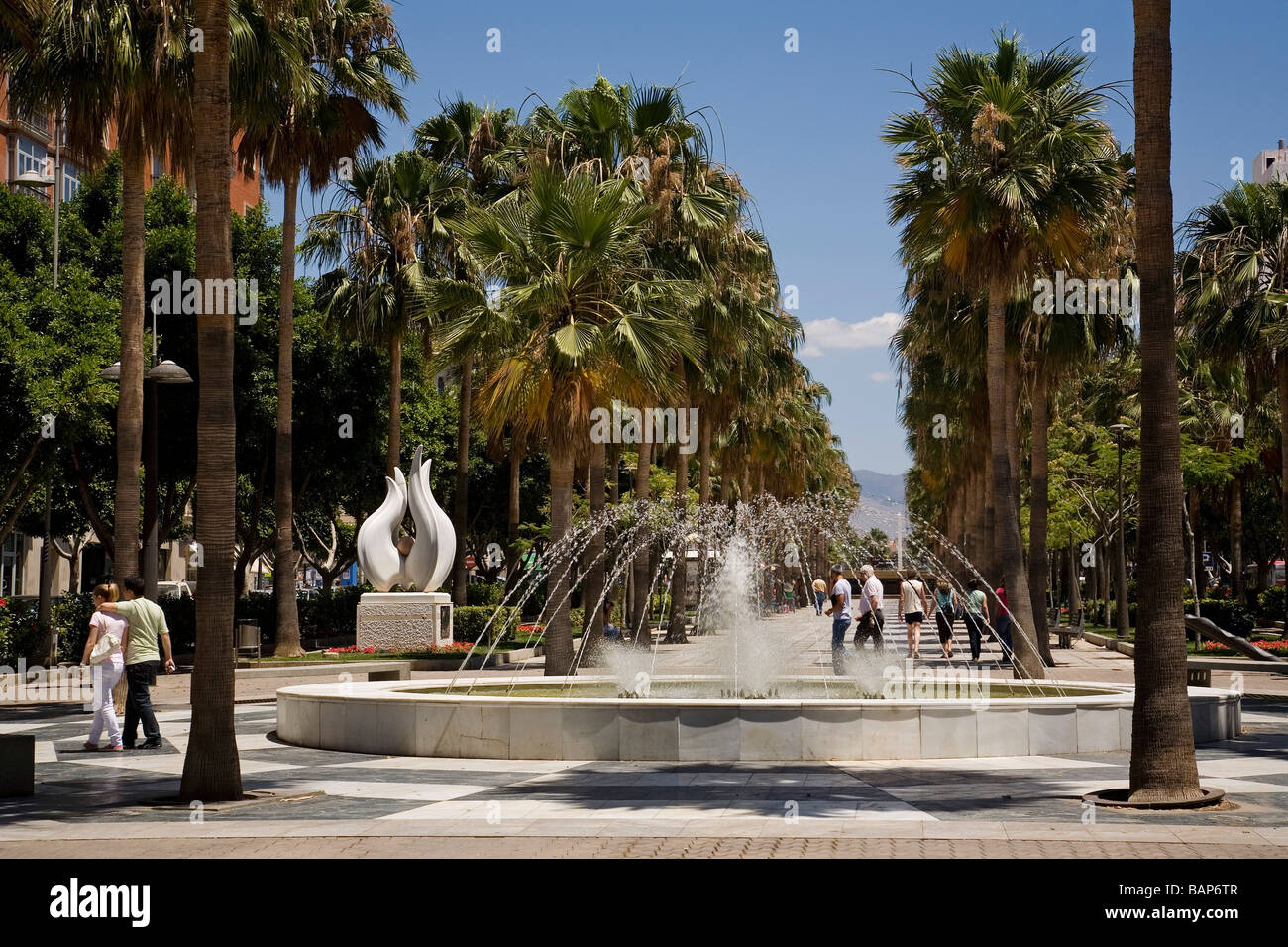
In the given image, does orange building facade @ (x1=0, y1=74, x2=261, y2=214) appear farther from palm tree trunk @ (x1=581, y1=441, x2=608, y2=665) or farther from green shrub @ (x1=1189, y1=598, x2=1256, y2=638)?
green shrub @ (x1=1189, y1=598, x2=1256, y2=638)

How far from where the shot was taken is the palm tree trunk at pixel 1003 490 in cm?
2202

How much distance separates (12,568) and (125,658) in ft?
155

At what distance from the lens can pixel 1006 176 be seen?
2117 cm

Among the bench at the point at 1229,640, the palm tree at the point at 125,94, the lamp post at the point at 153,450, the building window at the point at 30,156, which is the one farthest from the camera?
the building window at the point at 30,156

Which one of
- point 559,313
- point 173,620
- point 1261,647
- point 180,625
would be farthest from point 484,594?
point 1261,647

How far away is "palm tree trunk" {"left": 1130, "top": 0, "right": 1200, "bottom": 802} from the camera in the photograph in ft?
34.4

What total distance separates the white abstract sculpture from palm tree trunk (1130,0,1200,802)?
69.6 feet

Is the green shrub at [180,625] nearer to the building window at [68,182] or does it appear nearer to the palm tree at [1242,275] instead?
the building window at [68,182]

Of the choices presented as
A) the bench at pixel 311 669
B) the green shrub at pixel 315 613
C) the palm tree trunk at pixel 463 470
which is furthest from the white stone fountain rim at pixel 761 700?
the green shrub at pixel 315 613

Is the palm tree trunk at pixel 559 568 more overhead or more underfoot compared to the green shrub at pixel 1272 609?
more overhead

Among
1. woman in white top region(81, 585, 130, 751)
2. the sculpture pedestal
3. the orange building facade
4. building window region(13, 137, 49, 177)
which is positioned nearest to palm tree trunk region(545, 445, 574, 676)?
woman in white top region(81, 585, 130, 751)

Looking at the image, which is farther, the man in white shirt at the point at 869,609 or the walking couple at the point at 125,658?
the man in white shirt at the point at 869,609

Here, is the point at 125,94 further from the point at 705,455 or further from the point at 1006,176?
the point at 705,455

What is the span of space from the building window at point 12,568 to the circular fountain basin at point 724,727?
47.3 metres
